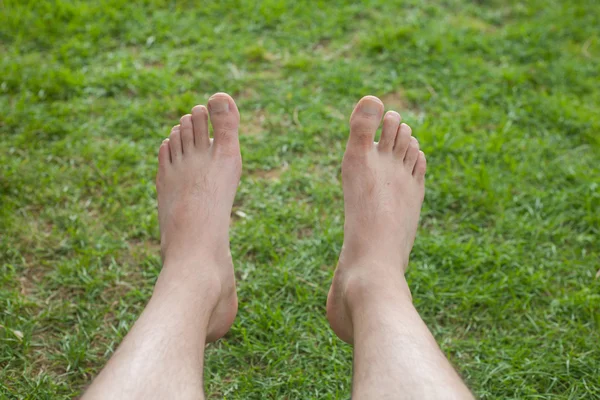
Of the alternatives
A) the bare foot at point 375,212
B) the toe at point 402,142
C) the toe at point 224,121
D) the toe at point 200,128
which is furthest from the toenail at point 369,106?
the toe at point 200,128

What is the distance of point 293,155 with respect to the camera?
7.92ft

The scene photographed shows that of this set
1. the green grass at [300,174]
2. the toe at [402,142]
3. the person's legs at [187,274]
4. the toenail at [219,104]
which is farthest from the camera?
the toe at [402,142]

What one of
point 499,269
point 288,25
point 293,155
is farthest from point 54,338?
point 288,25

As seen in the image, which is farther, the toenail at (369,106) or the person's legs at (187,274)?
the toenail at (369,106)

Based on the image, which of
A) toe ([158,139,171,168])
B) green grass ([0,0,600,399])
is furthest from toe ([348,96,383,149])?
toe ([158,139,171,168])

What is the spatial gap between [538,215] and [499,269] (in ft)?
1.10

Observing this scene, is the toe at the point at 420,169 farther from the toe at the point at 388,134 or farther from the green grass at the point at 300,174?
the green grass at the point at 300,174

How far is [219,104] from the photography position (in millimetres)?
1893

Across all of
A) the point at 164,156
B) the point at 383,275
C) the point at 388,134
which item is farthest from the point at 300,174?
the point at 383,275

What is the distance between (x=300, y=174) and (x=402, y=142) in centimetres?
48

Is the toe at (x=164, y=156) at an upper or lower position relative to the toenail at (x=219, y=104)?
lower

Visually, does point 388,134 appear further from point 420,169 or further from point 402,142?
point 420,169

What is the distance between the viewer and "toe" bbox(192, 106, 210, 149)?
1.96m

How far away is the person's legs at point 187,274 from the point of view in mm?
1199
